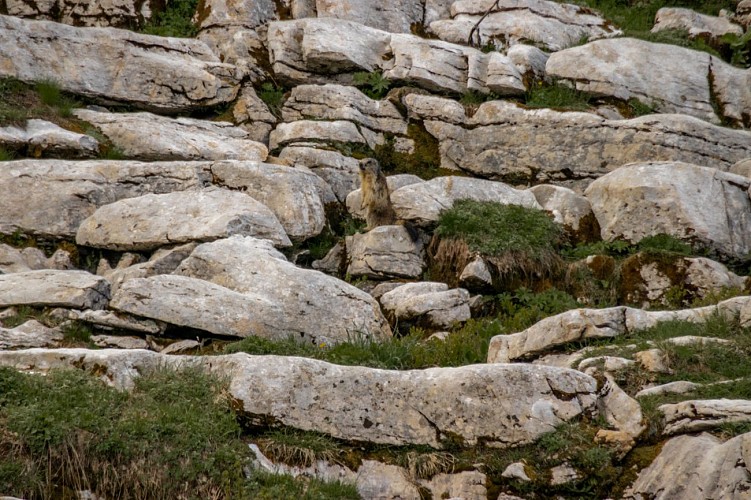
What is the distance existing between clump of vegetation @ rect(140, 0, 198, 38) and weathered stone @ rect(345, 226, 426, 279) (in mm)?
8628

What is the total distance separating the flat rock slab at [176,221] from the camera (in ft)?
47.2

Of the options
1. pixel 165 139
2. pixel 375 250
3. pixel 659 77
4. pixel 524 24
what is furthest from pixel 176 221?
pixel 659 77

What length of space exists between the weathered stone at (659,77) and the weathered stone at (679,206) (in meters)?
3.99

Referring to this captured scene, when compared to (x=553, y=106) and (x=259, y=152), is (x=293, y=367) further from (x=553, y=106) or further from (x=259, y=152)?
(x=553, y=106)

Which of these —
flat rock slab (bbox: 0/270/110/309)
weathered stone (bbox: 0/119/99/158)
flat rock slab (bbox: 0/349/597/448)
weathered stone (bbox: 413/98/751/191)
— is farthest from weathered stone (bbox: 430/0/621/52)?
flat rock slab (bbox: 0/349/597/448)

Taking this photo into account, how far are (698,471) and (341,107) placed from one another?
1353 centimetres

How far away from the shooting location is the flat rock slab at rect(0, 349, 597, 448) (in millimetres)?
8953

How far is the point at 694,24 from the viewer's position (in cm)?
2356

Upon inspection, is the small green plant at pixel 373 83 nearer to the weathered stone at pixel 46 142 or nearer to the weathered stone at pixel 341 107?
the weathered stone at pixel 341 107

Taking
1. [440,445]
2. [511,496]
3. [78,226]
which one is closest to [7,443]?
[440,445]

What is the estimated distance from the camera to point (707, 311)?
12.0m

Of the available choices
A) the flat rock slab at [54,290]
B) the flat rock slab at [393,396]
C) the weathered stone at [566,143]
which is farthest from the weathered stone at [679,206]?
the flat rock slab at [54,290]

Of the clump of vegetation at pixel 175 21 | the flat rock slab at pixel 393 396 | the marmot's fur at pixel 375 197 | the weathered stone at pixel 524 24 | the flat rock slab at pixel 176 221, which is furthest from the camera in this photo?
the weathered stone at pixel 524 24

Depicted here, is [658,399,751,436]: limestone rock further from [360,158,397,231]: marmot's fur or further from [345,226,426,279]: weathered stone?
[360,158,397,231]: marmot's fur
